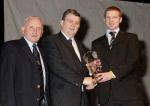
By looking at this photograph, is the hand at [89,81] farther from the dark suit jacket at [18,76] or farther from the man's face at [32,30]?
the man's face at [32,30]

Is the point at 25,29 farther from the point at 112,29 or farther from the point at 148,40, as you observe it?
the point at 148,40

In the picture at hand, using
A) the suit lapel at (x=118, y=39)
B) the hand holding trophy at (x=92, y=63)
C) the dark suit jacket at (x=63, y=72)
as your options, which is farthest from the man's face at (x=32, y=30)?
the suit lapel at (x=118, y=39)

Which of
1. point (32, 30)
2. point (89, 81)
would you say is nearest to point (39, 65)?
point (32, 30)

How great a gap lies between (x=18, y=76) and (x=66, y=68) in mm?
432

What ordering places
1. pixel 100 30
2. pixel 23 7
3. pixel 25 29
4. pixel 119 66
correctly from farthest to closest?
pixel 100 30 < pixel 23 7 < pixel 119 66 < pixel 25 29

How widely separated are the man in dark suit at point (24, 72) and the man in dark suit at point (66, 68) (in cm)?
10

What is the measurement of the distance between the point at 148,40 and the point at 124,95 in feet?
5.87

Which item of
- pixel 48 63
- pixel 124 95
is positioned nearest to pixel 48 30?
pixel 48 63

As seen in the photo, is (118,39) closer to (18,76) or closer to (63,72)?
(63,72)

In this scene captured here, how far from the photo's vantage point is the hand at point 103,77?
325 centimetres

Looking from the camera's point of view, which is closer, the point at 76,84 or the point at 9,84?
the point at 9,84

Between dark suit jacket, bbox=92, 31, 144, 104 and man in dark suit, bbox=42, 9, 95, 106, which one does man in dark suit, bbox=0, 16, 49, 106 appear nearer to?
man in dark suit, bbox=42, 9, 95, 106

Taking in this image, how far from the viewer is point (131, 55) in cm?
336

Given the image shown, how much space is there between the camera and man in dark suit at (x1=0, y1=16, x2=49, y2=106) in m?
2.84
